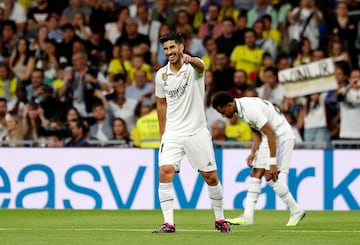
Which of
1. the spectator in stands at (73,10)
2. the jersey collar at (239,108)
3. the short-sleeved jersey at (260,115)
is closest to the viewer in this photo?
the jersey collar at (239,108)

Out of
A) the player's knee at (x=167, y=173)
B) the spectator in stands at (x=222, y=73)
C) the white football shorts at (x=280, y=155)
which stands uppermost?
the spectator in stands at (x=222, y=73)

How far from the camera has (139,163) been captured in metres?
19.0

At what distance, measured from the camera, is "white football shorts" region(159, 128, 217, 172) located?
40.8ft

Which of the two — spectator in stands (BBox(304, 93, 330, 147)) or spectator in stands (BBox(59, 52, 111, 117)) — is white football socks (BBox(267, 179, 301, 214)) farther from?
spectator in stands (BBox(59, 52, 111, 117))

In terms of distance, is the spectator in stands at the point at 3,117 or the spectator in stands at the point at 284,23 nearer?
the spectator in stands at the point at 3,117

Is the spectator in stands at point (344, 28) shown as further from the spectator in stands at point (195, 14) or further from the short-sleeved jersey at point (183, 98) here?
the short-sleeved jersey at point (183, 98)

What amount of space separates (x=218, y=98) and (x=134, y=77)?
843 centimetres

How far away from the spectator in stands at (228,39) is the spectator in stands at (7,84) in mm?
4275

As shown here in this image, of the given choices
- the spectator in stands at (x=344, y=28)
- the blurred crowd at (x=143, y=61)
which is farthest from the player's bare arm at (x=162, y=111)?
the spectator in stands at (x=344, y=28)

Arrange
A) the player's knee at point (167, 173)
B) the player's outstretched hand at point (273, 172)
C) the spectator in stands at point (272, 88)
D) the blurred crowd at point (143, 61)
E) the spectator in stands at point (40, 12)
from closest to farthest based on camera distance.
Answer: the player's knee at point (167, 173), the player's outstretched hand at point (273, 172), the blurred crowd at point (143, 61), the spectator in stands at point (272, 88), the spectator in stands at point (40, 12)

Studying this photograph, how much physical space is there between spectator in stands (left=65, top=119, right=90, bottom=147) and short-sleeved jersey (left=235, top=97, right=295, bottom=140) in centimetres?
573

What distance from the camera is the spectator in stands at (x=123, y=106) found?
21.1 m

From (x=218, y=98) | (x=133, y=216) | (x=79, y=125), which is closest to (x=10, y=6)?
(x=79, y=125)

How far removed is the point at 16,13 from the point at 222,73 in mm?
5277
